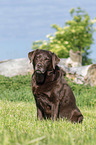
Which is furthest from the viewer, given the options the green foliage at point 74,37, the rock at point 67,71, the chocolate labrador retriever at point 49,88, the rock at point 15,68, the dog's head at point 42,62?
the green foliage at point 74,37

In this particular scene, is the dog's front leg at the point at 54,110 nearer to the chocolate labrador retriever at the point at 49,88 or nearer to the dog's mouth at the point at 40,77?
the chocolate labrador retriever at the point at 49,88

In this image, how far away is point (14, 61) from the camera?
48.4ft

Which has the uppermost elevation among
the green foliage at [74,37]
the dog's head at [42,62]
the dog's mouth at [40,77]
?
the dog's head at [42,62]

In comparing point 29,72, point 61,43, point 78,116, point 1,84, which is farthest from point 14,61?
→ point 61,43

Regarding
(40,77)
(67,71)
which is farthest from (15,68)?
(40,77)

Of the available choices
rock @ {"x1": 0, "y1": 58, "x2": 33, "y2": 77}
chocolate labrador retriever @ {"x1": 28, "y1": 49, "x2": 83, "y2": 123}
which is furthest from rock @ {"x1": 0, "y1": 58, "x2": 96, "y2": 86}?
chocolate labrador retriever @ {"x1": 28, "y1": 49, "x2": 83, "y2": 123}

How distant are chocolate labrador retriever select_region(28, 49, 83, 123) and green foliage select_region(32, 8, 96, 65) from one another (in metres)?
23.4

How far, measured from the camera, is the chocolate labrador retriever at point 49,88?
423cm

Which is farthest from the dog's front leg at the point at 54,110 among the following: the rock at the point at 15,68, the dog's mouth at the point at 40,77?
the rock at the point at 15,68

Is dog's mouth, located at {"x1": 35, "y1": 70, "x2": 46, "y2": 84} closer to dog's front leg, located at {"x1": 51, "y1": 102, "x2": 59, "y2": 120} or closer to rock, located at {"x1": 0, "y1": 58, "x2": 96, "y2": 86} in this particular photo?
dog's front leg, located at {"x1": 51, "y1": 102, "x2": 59, "y2": 120}

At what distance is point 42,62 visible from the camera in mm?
4145

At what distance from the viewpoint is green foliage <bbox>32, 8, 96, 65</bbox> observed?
28.4 m

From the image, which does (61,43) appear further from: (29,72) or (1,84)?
(1,84)

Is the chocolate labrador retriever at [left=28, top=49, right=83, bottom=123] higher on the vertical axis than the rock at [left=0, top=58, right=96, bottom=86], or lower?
higher
